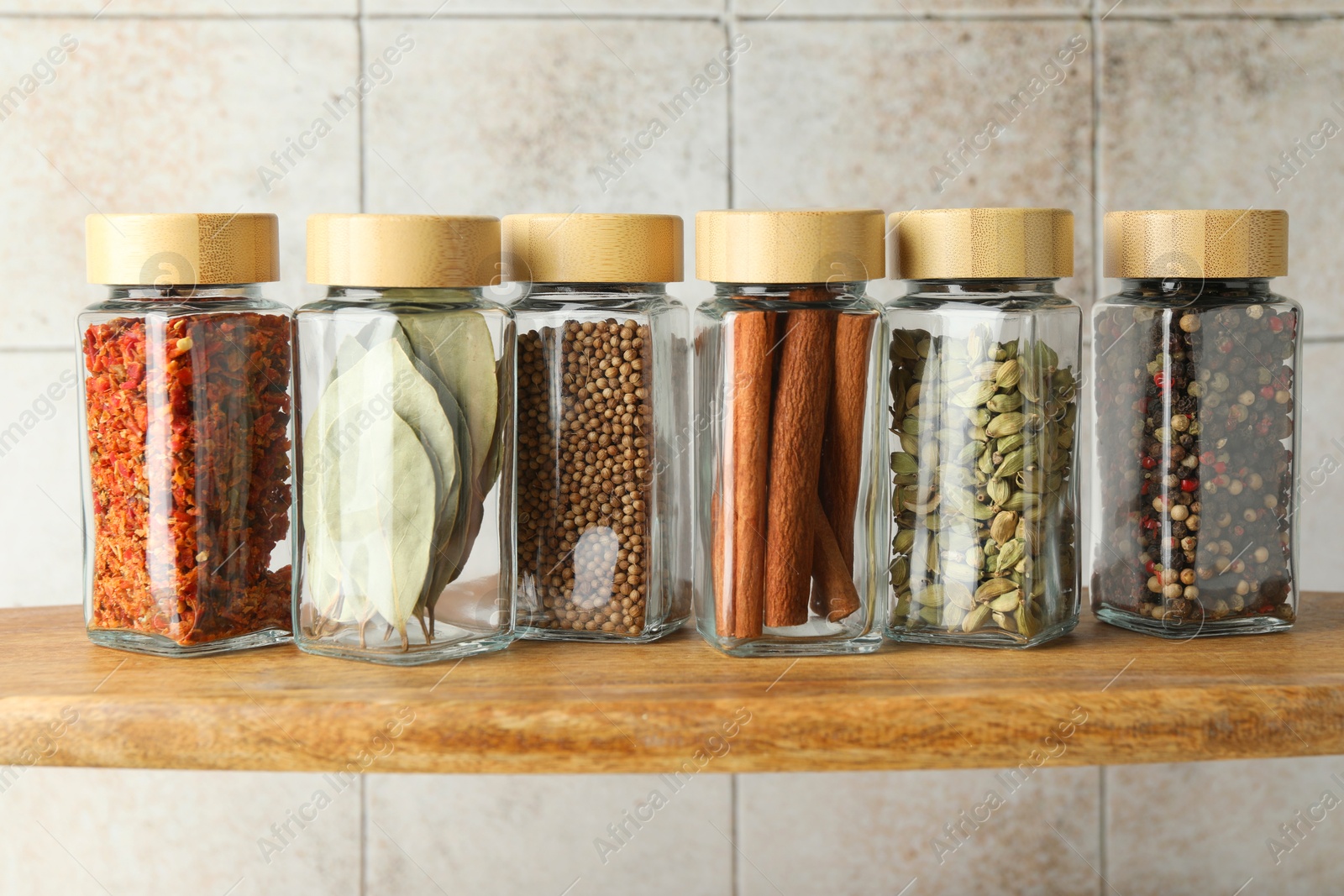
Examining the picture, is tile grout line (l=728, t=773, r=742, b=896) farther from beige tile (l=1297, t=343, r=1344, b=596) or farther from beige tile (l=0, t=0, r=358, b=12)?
beige tile (l=0, t=0, r=358, b=12)

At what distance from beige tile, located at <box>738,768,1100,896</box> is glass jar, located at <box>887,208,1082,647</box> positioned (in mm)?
316

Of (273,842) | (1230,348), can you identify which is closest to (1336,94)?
(1230,348)

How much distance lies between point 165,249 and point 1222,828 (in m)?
0.84

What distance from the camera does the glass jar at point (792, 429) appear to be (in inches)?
20.6

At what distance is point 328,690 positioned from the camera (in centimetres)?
50

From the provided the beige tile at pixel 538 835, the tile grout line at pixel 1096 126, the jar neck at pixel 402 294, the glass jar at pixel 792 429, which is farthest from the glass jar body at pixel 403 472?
the tile grout line at pixel 1096 126

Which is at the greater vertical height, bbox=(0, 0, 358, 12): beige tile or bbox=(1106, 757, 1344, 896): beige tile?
bbox=(0, 0, 358, 12): beige tile

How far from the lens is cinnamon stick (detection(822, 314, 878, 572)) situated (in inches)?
20.9

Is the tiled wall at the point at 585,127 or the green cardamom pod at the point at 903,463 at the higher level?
the tiled wall at the point at 585,127


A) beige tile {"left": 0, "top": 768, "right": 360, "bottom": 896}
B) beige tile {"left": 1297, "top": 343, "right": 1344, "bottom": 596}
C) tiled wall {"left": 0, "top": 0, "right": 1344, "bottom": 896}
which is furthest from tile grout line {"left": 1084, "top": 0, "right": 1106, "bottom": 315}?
beige tile {"left": 0, "top": 768, "right": 360, "bottom": 896}

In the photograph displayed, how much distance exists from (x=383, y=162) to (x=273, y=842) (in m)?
0.52

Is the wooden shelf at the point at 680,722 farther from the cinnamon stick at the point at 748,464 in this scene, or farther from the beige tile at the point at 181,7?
the beige tile at the point at 181,7

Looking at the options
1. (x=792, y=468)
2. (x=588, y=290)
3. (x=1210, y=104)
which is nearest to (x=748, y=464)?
(x=792, y=468)

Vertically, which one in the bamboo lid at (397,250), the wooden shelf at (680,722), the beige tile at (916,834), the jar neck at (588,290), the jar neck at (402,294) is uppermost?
the bamboo lid at (397,250)
